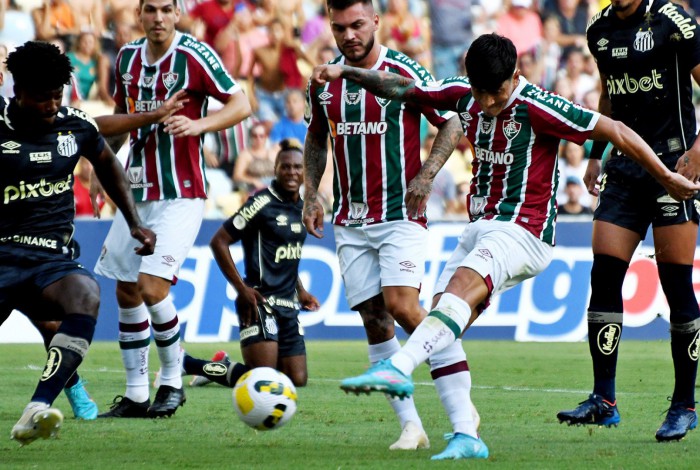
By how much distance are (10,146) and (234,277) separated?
3.43 meters

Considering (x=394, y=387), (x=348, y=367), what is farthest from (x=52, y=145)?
(x=348, y=367)

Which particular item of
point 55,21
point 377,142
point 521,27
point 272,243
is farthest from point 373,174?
point 521,27

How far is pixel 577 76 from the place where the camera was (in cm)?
1794

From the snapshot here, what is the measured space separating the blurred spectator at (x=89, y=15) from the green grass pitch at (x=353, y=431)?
533cm

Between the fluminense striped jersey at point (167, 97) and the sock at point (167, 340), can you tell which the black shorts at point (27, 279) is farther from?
the fluminense striped jersey at point (167, 97)

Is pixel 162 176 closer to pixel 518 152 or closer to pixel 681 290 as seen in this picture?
pixel 518 152

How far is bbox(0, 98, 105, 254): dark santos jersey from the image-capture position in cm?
603

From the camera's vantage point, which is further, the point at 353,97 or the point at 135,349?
the point at 135,349

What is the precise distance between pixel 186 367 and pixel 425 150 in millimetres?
8487

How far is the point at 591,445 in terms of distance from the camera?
6180 mm

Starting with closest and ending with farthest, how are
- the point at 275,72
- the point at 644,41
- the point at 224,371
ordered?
the point at 644,41
the point at 224,371
the point at 275,72

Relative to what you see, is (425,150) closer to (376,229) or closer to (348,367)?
(348,367)

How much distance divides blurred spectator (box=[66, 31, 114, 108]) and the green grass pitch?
15.2 feet

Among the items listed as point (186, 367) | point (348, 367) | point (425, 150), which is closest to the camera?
point (186, 367)
